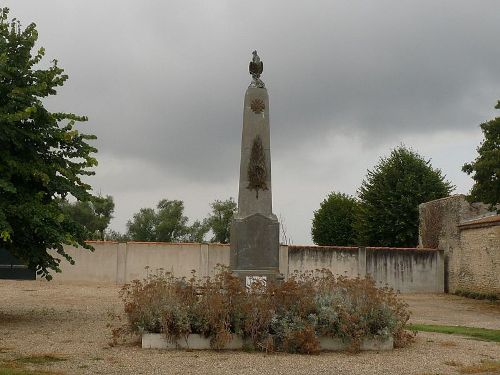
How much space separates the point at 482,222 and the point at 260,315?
2040cm

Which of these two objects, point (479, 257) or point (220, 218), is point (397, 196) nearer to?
point (479, 257)

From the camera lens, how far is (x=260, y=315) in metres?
10.0

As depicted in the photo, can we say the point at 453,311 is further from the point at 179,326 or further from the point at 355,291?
the point at 179,326

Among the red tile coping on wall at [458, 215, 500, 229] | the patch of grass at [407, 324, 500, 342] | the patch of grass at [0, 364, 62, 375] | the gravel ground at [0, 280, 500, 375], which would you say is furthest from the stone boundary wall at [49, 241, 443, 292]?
the patch of grass at [0, 364, 62, 375]

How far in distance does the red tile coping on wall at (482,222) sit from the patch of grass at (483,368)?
18907mm

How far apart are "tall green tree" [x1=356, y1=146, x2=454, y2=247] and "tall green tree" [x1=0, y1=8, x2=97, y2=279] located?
2738cm

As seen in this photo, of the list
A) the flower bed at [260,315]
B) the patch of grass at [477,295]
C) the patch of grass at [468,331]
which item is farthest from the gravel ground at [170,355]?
the patch of grass at [477,295]

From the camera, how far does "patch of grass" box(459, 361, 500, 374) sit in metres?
8.55

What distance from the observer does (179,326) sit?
9992mm

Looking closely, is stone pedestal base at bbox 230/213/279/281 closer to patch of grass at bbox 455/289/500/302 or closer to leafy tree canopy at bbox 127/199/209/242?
patch of grass at bbox 455/289/500/302

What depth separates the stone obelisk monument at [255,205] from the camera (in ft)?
41.3

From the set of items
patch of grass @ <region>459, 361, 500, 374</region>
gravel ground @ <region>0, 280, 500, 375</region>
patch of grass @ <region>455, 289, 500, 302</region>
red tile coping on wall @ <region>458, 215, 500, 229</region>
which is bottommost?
patch of grass @ <region>459, 361, 500, 374</region>

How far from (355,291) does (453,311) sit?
39.7 feet

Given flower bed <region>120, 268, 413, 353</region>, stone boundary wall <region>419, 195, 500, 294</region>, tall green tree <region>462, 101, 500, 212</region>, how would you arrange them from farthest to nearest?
1. stone boundary wall <region>419, 195, 500, 294</region>
2. tall green tree <region>462, 101, 500, 212</region>
3. flower bed <region>120, 268, 413, 353</region>
